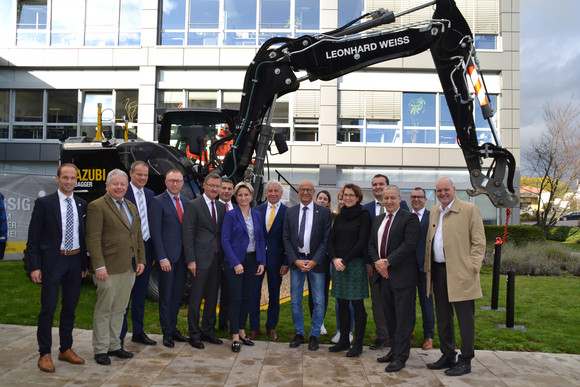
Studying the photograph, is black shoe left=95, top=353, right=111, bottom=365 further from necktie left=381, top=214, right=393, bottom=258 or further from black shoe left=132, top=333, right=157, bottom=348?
necktie left=381, top=214, right=393, bottom=258

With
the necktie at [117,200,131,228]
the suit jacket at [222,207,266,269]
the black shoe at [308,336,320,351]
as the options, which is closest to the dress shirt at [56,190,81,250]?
the necktie at [117,200,131,228]

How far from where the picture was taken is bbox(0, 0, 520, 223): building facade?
19.5 meters

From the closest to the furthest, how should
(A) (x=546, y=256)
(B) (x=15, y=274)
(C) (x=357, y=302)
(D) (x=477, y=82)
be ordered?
(C) (x=357, y=302) < (D) (x=477, y=82) < (B) (x=15, y=274) < (A) (x=546, y=256)

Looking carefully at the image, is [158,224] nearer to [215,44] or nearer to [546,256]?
[546,256]

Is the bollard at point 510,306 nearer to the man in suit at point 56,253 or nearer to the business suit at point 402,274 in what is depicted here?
the business suit at point 402,274

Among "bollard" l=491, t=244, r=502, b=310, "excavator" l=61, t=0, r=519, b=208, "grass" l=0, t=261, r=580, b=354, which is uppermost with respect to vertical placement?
"excavator" l=61, t=0, r=519, b=208

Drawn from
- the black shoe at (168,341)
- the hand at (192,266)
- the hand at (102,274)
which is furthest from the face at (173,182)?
the black shoe at (168,341)

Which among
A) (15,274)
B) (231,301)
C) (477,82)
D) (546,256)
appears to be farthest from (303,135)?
(231,301)

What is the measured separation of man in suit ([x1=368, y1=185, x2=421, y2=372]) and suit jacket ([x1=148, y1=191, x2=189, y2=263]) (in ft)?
7.51

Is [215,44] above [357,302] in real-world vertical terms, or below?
above

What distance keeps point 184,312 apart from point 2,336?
7.81ft

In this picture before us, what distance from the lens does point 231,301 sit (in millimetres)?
5680

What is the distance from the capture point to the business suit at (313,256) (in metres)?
5.72

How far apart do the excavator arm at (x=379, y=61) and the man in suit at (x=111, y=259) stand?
2.42 metres
